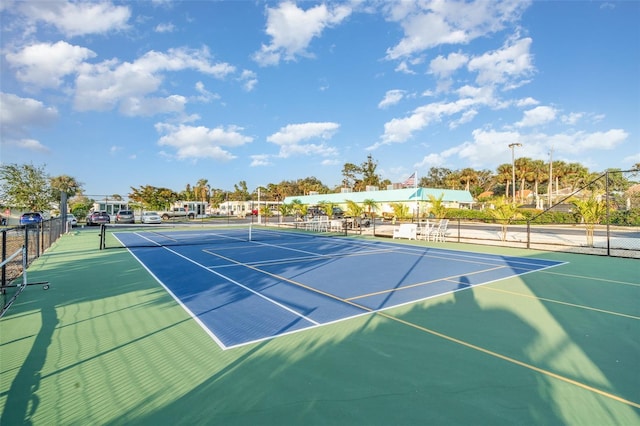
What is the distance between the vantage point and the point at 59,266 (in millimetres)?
10750

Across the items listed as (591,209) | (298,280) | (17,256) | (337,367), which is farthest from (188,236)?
(591,209)

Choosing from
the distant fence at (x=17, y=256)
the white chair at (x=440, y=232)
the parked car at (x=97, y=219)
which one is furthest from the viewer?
the parked car at (x=97, y=219)

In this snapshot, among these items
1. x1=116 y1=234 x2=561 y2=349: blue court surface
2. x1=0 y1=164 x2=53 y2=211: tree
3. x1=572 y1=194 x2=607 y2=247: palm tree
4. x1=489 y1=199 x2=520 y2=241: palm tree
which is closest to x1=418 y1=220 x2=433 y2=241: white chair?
x1=489 y1=199 x2=520 y2=241: palm tree

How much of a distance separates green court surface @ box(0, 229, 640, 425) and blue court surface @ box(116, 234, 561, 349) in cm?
47

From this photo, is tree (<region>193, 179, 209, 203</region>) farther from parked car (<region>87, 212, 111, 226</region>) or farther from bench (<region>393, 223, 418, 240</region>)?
bench (<region>393, 223, 418, 240</region>)

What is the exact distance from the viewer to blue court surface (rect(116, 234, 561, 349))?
5.68 m

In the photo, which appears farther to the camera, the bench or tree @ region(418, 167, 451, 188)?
tree @ region(418, 167, 451, 188)

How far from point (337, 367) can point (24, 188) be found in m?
31.9

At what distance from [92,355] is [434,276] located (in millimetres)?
8070

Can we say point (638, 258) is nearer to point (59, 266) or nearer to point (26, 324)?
point (26, 324)

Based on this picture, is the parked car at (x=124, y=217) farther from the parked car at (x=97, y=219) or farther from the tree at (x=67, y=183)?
the tree at (x=67, y=183)

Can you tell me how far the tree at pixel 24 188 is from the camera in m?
25.4

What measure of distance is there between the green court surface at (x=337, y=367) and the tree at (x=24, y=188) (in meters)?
25.9

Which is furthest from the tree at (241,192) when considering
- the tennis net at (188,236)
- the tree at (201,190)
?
the tennis net at (188,236)
